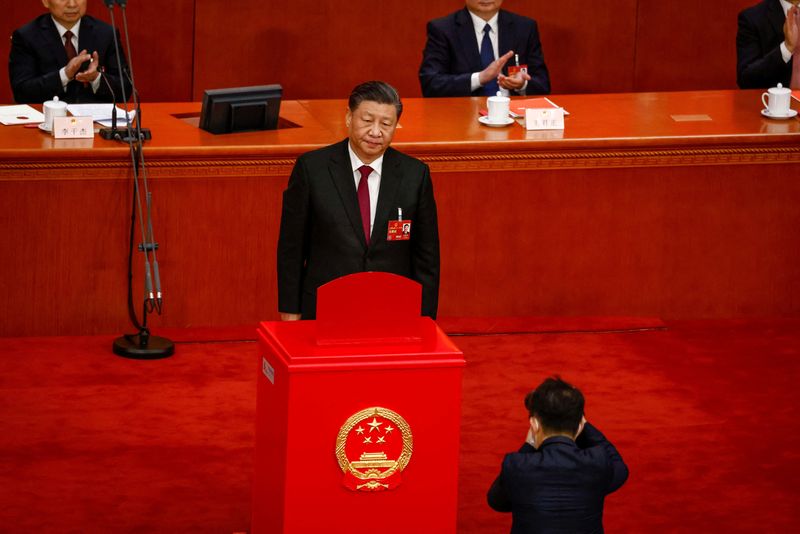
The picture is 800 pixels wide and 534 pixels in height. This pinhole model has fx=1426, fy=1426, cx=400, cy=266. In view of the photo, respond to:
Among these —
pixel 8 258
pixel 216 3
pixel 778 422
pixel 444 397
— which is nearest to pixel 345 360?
pixel 444 397

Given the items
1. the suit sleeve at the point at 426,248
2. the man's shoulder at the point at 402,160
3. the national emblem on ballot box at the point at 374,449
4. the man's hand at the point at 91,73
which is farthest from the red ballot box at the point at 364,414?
the man's hand at the point at 91,73

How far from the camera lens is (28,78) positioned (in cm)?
621

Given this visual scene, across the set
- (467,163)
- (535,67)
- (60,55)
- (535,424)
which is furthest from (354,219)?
(535,67)

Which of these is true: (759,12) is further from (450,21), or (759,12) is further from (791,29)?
(450,21)

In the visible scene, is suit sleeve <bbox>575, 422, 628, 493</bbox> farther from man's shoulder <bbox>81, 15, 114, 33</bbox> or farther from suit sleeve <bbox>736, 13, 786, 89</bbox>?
suit sleeve <bbox>736, 13, 786, 89</bbox>

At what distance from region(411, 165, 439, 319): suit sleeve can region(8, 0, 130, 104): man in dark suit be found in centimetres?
258

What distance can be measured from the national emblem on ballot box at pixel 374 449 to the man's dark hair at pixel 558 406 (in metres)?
0.34

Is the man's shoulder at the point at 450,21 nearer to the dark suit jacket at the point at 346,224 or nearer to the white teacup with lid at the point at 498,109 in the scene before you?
the white teacup with lid at the point at 498,109

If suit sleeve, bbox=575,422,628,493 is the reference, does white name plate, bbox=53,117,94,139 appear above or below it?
above

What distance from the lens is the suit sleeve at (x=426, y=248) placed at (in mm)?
3969

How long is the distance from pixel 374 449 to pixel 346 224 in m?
1.00

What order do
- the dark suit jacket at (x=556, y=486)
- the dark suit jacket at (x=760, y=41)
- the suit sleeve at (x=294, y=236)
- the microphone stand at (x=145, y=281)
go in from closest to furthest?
the dark suit jacket at (x=556, y=486)
the suit sleeve at (x=294, y=236)
the microphone stand at (x=145, y=281)
the dark suit jacket at (x=760, y=41)

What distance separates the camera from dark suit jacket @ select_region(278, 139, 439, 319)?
3938 mm

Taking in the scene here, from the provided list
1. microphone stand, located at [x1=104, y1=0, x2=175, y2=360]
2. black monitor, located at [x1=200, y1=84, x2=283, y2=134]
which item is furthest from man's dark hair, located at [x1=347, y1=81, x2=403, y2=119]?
→ black monitor, located at [x1=200, y1=84, x2=283, y2=134]
